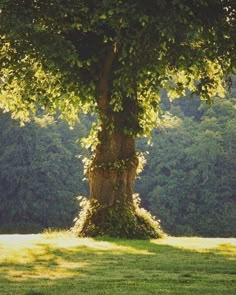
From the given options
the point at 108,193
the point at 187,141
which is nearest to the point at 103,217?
the point at 108,193

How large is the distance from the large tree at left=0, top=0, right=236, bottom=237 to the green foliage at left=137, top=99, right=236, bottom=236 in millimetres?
40026

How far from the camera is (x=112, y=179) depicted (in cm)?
2088

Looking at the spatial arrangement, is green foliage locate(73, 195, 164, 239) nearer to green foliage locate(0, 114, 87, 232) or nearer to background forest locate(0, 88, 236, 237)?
background forest locate(0, 88, 236, 237)

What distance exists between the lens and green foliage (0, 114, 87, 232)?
204ft

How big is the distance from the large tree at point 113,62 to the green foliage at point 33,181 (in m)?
38.1

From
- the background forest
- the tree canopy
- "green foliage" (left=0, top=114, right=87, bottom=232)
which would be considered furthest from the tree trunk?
"green foliage" (left=0, top=114, right=87, bottom=232)

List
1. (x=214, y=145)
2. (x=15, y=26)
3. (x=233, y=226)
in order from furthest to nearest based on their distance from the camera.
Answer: (x=214, y=145) < (x=233, y=226) < (x=15, y=26)

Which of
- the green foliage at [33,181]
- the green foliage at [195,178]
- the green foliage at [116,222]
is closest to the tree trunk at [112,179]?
the green foliage at [116,222]

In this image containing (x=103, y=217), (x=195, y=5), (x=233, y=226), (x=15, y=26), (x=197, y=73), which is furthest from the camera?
(x=233, y=226)

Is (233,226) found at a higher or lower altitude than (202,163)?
lower

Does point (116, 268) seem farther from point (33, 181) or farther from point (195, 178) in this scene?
point (195, 178)

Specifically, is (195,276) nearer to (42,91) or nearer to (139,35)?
(139,35)

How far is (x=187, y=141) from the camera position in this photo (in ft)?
228

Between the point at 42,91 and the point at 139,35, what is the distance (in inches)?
269
